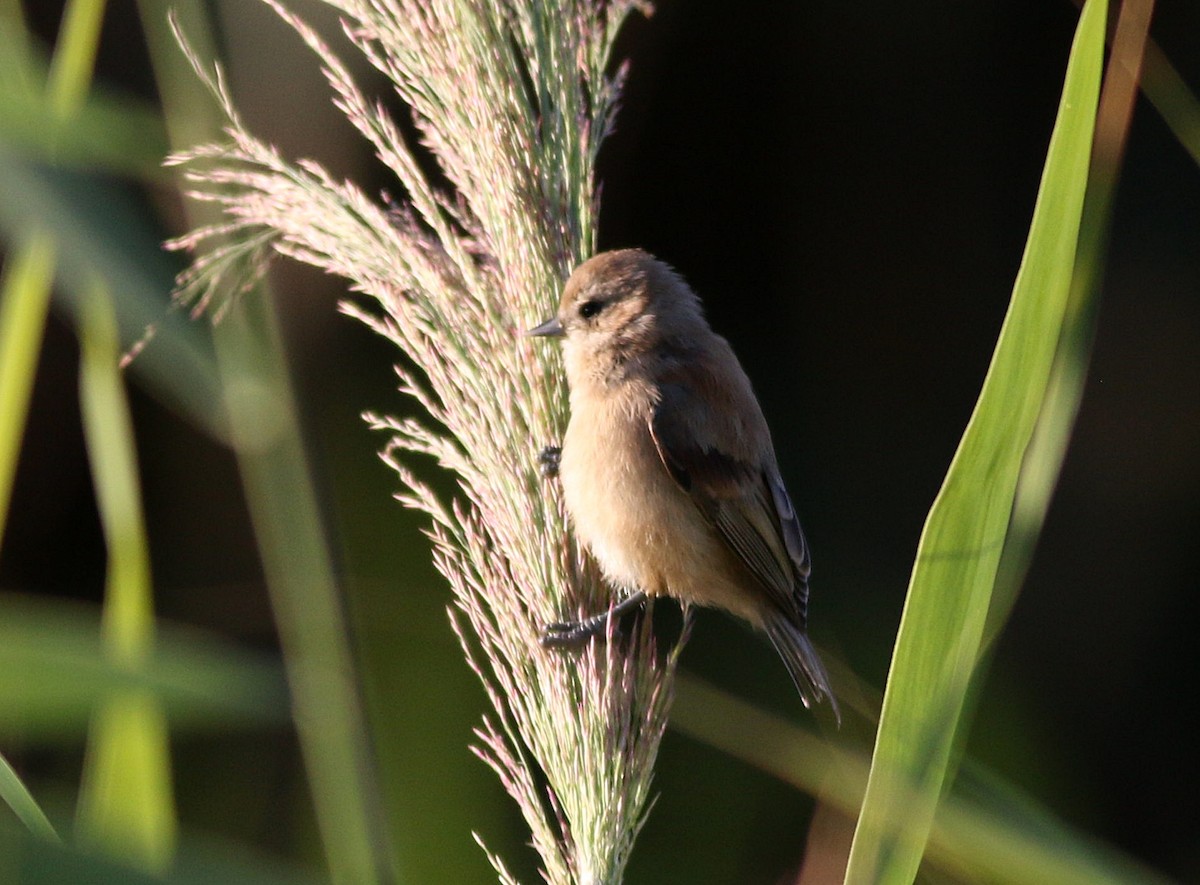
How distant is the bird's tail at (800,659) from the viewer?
2363 millimetres

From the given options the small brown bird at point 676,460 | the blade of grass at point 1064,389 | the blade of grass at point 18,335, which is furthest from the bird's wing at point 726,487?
the blade of grass at point 18,335

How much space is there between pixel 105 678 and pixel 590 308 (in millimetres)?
1684

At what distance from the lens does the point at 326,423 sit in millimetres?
3637

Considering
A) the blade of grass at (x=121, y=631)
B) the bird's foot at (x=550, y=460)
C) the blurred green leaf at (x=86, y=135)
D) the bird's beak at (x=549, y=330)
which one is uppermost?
the blurred green leaf at (x=86, y=135)

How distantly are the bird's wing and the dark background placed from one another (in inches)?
35.4

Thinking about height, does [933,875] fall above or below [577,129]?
below

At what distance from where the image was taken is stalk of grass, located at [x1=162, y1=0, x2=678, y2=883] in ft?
6.10

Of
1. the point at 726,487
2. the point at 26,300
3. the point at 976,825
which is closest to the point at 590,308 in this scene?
the point at 726,487

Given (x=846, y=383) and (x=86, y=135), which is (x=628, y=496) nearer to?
(x=86, y=135)

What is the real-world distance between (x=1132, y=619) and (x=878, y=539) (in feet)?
2.92

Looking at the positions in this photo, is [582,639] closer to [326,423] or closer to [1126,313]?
[326,423]

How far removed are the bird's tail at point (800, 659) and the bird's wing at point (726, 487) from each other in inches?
2.7

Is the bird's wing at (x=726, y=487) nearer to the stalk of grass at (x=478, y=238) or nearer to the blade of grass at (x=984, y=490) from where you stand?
the stalk of grass at (x=478, y=238)

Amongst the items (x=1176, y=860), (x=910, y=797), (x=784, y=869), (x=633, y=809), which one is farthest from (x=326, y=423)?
(x=1176, y=860)
